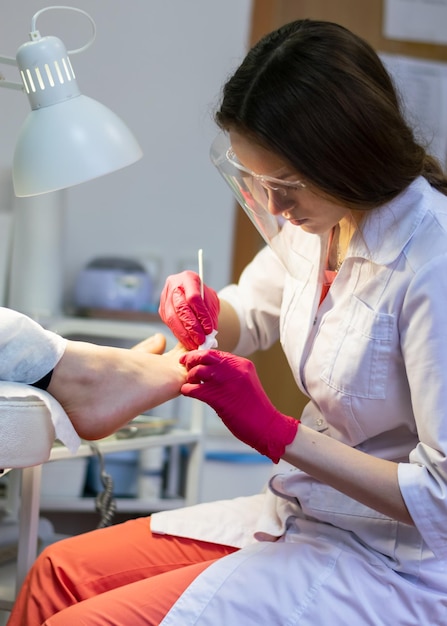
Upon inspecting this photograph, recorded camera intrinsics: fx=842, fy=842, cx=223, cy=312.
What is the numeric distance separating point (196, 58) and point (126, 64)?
190 mm

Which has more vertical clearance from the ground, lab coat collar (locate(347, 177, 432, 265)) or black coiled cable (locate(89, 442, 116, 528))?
lab coat collar (locate(347, 177, 432, 265))

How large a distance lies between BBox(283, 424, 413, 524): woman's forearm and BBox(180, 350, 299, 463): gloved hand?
0.02 meters

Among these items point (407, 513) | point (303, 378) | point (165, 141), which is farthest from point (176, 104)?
point (407, 513)

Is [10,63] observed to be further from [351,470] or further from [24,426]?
[351,470]

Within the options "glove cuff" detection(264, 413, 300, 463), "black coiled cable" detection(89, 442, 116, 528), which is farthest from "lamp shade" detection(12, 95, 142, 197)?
"black coiled cable" detection(89, 442, 116, 528)

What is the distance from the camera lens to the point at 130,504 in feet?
Result: 6.40

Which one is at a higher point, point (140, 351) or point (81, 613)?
point (140, 351)

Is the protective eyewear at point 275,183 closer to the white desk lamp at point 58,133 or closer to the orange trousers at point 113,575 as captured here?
the white desk lamp at point 58,133

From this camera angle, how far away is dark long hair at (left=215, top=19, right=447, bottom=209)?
1042mm

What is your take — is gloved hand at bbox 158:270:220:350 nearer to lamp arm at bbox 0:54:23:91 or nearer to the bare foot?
the bare foot

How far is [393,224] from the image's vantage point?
3.69ft

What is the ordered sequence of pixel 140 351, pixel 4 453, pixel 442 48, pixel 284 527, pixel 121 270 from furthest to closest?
pixel 442 48 < pixel 121 270 < pixel 140 351 < pixel 284 527 < pixel 4 453

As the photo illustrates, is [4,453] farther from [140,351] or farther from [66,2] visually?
[66,2]

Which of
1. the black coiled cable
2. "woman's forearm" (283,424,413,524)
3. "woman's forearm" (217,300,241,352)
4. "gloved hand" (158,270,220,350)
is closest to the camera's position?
"woman's forearm" (283,424,413,524)
